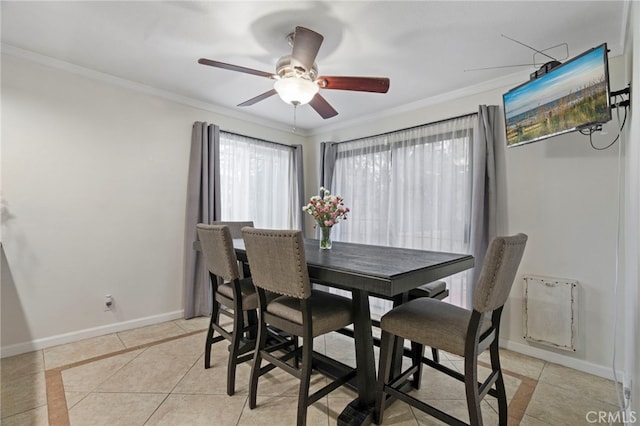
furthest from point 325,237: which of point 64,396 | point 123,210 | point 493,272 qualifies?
point 123,210

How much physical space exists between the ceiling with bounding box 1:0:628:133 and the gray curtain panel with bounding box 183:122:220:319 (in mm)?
691

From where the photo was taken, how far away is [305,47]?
1.83 m

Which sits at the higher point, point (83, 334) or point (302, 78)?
point (302, 78)

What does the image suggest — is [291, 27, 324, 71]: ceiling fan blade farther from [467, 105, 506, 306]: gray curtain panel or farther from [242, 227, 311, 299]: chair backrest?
[467, 105, 506, 306]: gray curtain panel

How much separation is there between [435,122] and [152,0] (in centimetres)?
280

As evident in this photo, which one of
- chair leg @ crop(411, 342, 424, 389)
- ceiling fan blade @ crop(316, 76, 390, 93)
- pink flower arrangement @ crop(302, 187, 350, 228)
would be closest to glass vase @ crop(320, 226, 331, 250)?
pink flower arrangement @ crop(302, 187, 350, 228)

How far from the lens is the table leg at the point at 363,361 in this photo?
5.78 ft

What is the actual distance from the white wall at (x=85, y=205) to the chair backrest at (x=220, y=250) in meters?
1.41

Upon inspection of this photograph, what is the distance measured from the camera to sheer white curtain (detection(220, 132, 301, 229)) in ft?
12.6

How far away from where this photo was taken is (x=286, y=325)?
5.73ft

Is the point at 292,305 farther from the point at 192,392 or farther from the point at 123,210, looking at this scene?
the point at 123,210

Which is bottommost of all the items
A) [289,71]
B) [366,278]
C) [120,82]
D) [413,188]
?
[366,278]

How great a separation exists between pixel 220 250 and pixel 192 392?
98cm

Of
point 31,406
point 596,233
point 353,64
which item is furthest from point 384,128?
point 31,406
